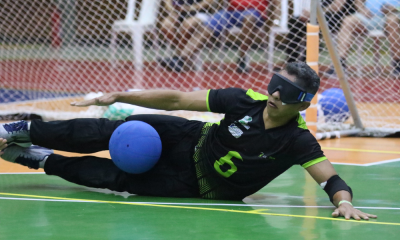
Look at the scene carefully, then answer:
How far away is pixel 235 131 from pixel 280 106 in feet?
1.33

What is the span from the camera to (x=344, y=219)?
3957 millimetres

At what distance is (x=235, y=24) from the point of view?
35.0ft

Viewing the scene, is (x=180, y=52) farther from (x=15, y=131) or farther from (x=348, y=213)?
(x=348, y=213)

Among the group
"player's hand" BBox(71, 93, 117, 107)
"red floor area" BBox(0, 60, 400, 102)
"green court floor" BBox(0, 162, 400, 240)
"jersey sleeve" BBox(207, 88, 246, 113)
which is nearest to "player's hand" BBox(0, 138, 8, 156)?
"green court floor" BBox(0, 162, 400, 240)

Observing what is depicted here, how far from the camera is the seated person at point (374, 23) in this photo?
950 centimetres

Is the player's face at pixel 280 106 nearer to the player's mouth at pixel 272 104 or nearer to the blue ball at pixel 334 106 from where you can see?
the player's mouth at pixel 272 104

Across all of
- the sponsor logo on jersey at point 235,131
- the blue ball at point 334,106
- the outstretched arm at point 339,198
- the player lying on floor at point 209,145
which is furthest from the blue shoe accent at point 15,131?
the blue ball at point 334,106

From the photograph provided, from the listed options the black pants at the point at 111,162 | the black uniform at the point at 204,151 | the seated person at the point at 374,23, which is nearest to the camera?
the black uniform at the point at 204,151

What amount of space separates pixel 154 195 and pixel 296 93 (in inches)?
54.1

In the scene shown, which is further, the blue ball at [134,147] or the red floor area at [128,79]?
the red floor area at [128,79]

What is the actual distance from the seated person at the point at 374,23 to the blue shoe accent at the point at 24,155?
5.87m

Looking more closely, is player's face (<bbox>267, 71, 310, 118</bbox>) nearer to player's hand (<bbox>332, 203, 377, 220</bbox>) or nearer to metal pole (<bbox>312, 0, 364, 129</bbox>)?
player's hand (<bbox>332, 203, 377, 220</bbox>)

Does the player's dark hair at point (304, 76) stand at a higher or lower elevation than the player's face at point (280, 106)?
higher

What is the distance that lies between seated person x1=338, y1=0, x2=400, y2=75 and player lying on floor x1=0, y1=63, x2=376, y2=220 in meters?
5.38
